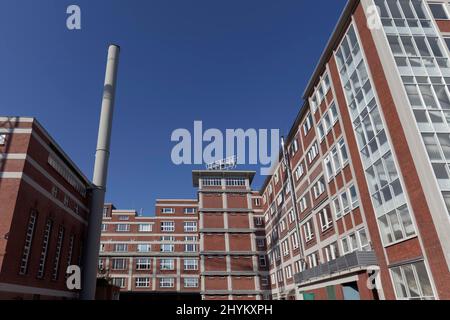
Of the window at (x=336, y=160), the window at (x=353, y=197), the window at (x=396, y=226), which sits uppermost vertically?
the window at (x=336, y=160)

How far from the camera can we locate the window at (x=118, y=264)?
240ft

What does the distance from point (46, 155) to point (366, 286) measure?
90.8 ft

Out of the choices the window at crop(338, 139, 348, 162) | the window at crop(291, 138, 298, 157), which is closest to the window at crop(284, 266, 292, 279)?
the window at crop(291, 138, 298, 157)

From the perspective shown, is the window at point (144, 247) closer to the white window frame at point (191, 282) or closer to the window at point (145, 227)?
the window at point (145, 227)

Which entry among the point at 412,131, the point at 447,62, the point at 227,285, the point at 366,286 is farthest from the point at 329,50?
the point at 227,285

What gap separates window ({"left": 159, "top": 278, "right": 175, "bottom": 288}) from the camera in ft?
240

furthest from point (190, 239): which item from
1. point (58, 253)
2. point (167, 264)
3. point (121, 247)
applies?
point (58, 253)

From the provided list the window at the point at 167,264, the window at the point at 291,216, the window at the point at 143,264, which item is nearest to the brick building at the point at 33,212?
the window at the point at 291,216

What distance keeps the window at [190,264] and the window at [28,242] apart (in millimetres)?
53701

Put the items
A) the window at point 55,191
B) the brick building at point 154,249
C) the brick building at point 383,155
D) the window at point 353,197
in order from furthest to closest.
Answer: the brick building at point 154,249
the window at point 55,191
the window at point 353,197
the brick building at point 383,155

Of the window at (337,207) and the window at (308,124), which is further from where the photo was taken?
the window at (308,124)

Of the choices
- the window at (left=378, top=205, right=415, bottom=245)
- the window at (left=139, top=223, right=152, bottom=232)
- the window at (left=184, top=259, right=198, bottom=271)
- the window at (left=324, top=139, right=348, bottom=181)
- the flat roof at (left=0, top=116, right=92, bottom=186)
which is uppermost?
the window at (left=139, top=223, right=152, bottom=232)

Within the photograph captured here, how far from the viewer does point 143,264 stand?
74.6m

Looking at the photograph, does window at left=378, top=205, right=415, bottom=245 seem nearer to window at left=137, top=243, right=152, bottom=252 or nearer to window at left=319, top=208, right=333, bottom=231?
window at left=319, top=208, right=333, bottom=231
